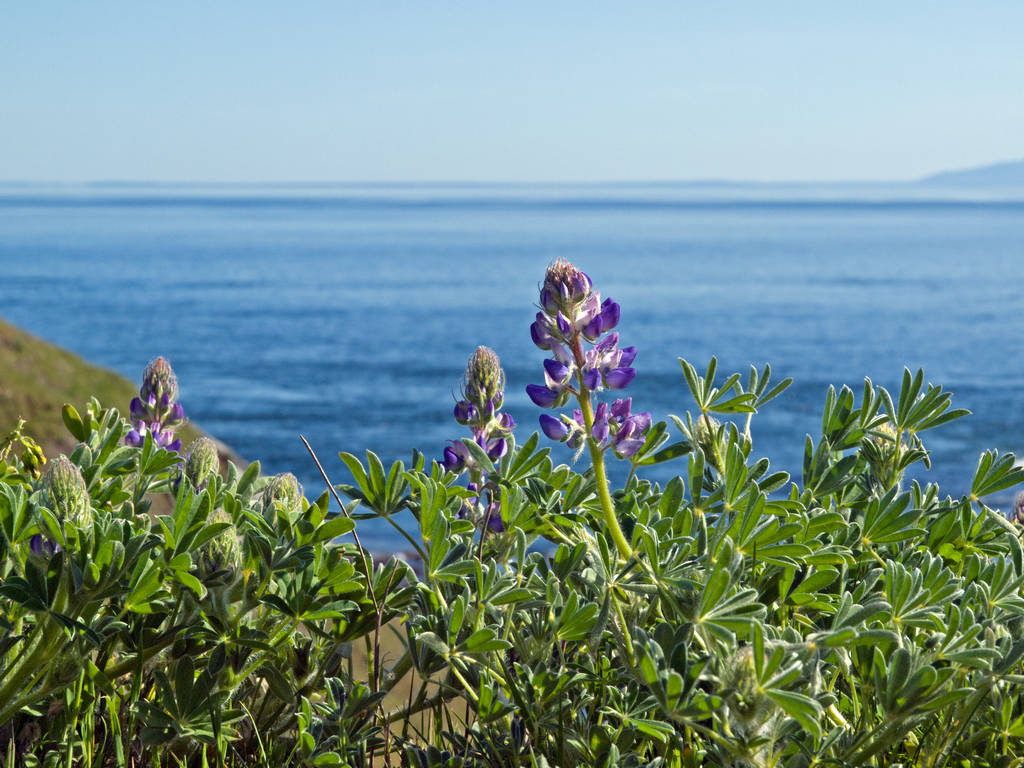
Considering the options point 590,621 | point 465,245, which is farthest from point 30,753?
point 465,245

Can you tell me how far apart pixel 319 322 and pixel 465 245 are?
217 feet

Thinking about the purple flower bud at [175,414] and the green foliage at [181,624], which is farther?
the purple flower bud at [175,414]

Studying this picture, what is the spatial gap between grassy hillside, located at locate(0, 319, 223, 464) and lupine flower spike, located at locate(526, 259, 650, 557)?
29.2ft

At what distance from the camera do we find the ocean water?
2427cm

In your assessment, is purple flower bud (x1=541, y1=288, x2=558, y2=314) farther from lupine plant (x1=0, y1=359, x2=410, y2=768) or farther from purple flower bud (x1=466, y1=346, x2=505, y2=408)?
lupine plant (x1=0, y1=359, x2=410, y2=768)

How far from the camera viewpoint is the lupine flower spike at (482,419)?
6.86ft

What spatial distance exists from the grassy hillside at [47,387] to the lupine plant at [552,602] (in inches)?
332

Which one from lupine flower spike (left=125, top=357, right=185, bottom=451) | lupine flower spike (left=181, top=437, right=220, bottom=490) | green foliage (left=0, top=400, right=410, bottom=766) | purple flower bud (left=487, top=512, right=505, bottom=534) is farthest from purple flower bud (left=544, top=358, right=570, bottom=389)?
lupine flower spike (left=125, top=357, right=185, bottom=451)

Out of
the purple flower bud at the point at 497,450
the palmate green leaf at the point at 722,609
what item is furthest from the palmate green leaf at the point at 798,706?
the purple flower bud at the point at 497,450

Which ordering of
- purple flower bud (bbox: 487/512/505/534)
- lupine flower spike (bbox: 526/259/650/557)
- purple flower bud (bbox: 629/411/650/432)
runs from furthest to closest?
purple flower bud (bbox: 487/512/505/534) < purple flower bud (bbox: 629/411/650/432) < lupine flower spike (bbox: 526/259/650/557)

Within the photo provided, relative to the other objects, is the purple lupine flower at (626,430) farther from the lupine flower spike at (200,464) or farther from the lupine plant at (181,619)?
the lupine flower spike at (200,464)

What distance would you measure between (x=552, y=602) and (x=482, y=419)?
0.47 metres

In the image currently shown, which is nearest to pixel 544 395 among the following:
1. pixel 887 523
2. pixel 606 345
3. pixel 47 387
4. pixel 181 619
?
pixel 606 345

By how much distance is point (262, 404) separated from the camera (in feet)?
86.9
